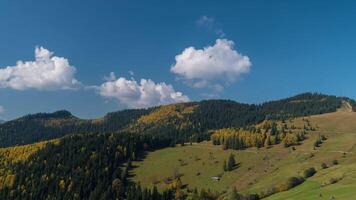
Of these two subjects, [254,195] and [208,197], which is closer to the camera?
[254,195]

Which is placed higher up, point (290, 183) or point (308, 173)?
point (308, 173)

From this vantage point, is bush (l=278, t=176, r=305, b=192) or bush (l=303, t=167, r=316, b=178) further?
bush (l=303, t=167, r=316, b=178)

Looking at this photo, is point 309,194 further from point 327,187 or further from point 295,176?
point 295,176

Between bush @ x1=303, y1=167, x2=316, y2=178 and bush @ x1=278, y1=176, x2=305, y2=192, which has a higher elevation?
bush @ x1=303, y1=167, x2=316, y2=178

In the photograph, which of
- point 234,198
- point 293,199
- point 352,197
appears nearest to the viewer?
point 352,197

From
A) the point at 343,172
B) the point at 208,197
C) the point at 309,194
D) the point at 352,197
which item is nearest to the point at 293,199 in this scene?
the point at 309,194

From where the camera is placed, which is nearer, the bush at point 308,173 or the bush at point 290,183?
the bush at point 290,183

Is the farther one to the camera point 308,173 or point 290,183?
point 308,173

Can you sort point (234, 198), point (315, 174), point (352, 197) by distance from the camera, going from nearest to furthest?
1. point (352, 197)
2. point (234, 198)
3. point (315, 174)

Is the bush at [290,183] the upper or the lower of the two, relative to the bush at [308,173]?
→ lower

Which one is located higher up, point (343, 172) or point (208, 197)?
point (343, 172)
